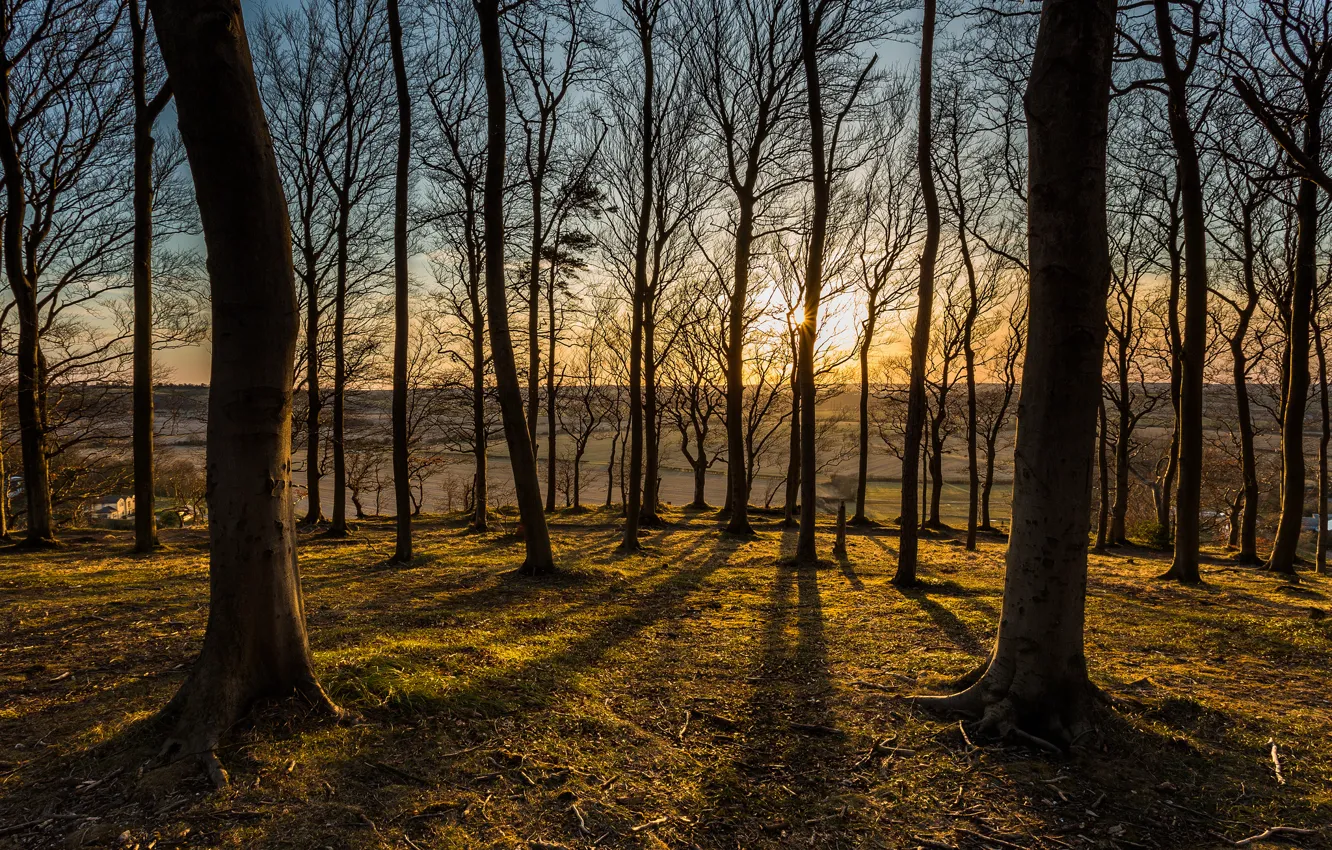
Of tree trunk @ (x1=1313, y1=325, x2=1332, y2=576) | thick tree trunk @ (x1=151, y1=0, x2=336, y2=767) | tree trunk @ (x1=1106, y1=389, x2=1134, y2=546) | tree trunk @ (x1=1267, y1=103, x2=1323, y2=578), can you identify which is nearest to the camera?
thick tree trunk @ (x1=151, y1=0, x2=336, y2=767)

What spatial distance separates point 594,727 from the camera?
3.75 metres

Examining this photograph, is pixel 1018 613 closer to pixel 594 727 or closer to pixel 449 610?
pixel 594 727

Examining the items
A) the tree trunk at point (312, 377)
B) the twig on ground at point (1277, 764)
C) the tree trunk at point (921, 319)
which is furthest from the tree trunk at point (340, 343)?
the twig on ground at point (1277, 764)

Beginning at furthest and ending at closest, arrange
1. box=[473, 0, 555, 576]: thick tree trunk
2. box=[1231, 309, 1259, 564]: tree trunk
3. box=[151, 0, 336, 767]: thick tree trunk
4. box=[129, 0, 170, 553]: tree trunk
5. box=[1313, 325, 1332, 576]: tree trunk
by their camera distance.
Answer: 1. box=[1313, 325, 1332, 576]: tree trunk
2. box=[1231, 309, 1259, 564]: tree trunk
3. box=[129, 0, 170, 553]: tree trunk
4. box=[473, 0, 555, 576]: thick tree trunk
5. box=[151, 0, 336, 767]: thick tree trunk

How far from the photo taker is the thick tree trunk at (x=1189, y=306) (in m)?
9.30

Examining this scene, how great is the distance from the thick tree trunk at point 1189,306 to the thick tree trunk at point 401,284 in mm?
11191

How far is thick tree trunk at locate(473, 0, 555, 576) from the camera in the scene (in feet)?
28.2

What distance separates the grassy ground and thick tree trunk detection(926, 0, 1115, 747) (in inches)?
13.2

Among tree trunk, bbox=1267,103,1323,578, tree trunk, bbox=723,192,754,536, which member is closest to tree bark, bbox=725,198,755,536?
tree trunk, bbox=723,192,754,536

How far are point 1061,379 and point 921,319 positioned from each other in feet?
19.9

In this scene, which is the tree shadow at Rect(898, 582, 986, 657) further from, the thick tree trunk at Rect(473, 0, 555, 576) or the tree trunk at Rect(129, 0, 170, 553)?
the tree trunk at Rect(129, 0, 170, 553)

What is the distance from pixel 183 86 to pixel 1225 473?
44.5 m

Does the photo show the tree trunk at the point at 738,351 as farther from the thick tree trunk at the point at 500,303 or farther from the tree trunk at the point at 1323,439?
the tree trunk at the point at 1323,439

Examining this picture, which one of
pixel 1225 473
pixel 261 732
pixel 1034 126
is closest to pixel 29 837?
pixel 261 732
